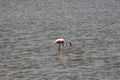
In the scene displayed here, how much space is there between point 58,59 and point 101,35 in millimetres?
9627

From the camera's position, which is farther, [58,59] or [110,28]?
[110,28]

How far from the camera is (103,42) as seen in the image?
108 ft

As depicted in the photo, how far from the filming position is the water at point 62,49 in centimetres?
2416

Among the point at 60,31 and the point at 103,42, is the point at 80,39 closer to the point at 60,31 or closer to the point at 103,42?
the point at 103,42

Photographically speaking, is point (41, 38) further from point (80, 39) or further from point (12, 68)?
point (12, 68)

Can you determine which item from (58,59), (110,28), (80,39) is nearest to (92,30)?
(110,28)

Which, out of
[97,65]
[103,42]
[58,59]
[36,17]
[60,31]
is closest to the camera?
[97,65]

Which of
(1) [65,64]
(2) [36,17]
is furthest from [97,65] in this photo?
(2) [36,17]

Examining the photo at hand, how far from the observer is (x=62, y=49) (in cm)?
3014

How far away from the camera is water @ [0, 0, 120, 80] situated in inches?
951

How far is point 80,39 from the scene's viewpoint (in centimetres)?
3428

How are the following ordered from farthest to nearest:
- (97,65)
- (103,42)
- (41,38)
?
(41,38) → (103,42) → (97,65)

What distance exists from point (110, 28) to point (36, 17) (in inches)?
519

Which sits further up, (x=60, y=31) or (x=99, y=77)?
(x=60, y=31)
